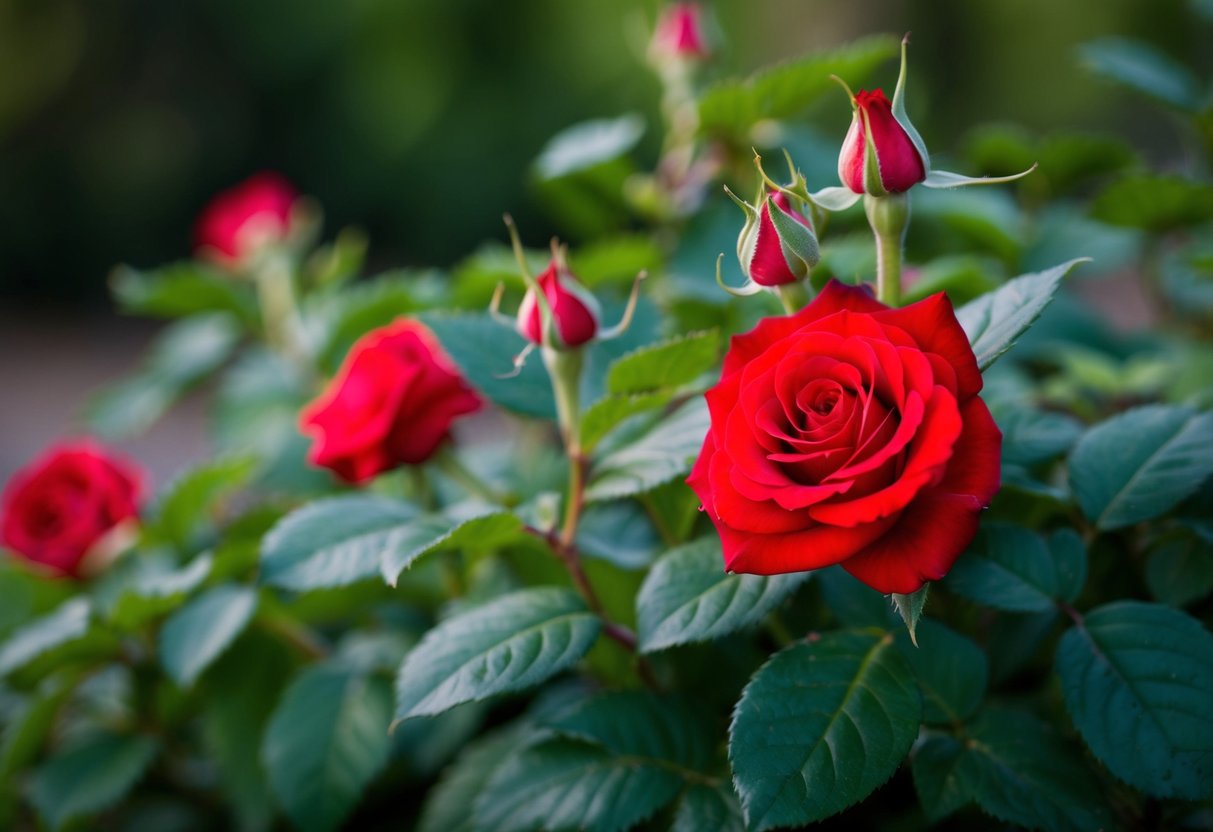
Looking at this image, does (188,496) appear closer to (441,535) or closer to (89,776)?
(89,776)

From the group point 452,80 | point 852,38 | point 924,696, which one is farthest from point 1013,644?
point 452,80

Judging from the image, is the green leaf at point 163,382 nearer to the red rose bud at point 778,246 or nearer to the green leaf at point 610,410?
the green leaf at point 610,410

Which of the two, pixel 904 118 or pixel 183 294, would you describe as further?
pixel 183 294

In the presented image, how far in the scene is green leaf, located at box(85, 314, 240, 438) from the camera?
956mm

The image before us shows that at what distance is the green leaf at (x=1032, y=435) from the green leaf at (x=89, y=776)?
1.95 feet

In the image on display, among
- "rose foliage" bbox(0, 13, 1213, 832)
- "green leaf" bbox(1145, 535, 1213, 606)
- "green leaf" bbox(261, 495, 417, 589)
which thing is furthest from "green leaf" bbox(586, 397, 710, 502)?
"green leaf" bbox(1145, 535, 1213, 606)

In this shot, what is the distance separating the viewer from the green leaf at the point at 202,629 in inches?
24.0

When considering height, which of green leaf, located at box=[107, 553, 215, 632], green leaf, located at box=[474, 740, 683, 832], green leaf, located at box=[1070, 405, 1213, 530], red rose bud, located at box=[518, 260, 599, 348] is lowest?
green leaf, located at box=[474, 740, 683, 832]

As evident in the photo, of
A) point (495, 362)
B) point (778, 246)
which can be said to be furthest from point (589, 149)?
point (778, 246)

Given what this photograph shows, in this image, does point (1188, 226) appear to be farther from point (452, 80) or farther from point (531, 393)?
point (452, 80)

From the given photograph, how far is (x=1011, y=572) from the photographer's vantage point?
46 centimetres

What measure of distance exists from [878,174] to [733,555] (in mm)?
171

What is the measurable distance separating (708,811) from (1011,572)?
0.60ft

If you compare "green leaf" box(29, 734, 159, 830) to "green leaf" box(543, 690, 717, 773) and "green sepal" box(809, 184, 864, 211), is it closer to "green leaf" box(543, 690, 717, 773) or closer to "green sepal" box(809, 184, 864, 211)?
"green leaf" box(543, 690, 717, 773)
